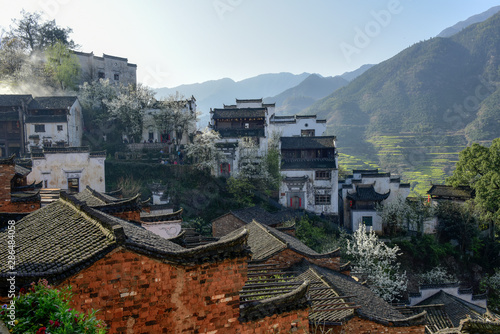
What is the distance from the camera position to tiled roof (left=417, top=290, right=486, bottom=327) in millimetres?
21062

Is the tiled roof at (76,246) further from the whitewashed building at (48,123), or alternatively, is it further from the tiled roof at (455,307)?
the whitewashed building at (48,123)

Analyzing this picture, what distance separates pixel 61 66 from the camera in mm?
44062

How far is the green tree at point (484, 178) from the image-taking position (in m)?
33.0

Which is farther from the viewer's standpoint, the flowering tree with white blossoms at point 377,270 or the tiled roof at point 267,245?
the flowering tree with white blossoms at point 377,270

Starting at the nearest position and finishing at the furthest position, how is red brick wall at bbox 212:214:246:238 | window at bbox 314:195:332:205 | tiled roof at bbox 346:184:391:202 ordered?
red brick wall at bbox 212:214:246:238
tiled roof at bbox 346:184:391:202
window at bbox 314:195:332:205

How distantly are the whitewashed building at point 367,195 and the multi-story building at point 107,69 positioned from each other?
30.4 meters

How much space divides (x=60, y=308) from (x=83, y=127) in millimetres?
40727

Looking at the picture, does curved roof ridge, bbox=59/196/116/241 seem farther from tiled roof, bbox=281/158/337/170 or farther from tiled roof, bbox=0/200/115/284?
tiled roof, bbox=281/158/337/170

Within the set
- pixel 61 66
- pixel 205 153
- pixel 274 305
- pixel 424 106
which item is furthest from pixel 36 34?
pixel 424 106

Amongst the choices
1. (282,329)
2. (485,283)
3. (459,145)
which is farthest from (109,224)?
(459,145)

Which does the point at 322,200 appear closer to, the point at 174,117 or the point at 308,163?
the point at 308,163

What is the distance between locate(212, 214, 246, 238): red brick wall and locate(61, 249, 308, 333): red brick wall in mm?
18236

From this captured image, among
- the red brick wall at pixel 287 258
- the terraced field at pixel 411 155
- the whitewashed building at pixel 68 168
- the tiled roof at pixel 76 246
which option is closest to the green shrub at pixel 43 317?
the tiled roof at pixel 76 246

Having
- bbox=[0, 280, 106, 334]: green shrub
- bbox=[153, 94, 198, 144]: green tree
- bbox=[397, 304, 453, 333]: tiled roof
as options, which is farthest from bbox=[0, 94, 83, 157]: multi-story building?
bbox=[0, 280, 106, 334]: green shrub
